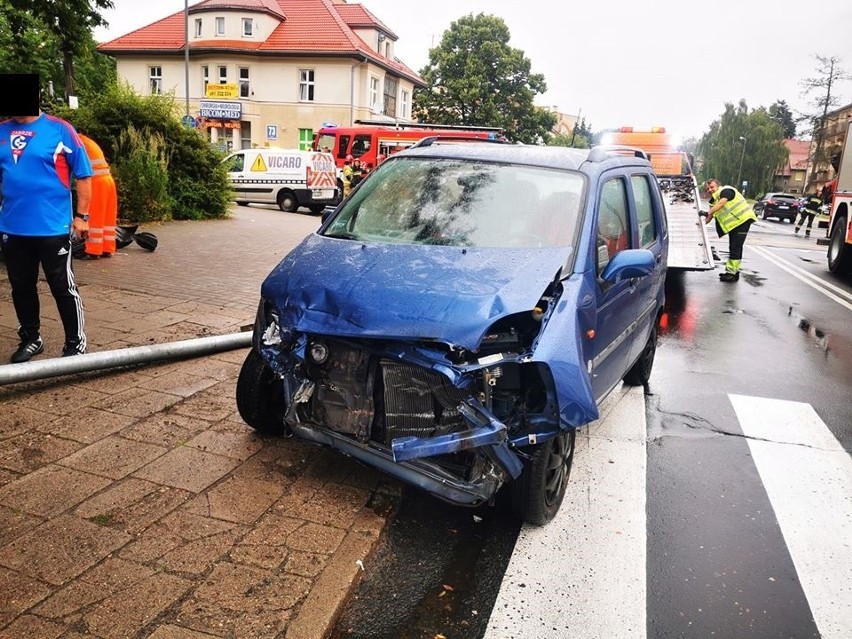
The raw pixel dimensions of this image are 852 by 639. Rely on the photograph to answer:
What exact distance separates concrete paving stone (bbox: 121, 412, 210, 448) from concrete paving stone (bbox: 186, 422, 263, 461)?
66mm

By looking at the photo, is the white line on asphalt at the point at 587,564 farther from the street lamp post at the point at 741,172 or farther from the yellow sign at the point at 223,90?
the street lamp post at the point at 741,172

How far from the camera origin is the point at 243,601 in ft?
8.55

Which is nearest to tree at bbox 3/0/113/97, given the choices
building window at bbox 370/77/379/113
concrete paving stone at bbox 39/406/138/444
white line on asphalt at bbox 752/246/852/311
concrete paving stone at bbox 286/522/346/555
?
concrete paving stone at bbox 39/406/138/444

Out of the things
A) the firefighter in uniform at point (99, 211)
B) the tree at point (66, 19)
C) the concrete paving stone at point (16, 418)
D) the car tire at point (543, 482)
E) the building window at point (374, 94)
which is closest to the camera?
the car tire at point (543, 482)

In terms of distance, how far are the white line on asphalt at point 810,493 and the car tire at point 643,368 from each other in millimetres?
724

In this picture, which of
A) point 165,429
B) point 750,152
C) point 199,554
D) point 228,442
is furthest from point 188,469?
point 750,152

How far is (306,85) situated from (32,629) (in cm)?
4309

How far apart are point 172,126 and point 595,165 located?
493 inches

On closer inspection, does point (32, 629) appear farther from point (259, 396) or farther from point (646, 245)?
point (646, 245)

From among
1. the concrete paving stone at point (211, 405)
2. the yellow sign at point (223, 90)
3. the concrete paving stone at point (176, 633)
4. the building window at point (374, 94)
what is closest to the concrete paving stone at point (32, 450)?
the concrete paving stone at point (211, 405)

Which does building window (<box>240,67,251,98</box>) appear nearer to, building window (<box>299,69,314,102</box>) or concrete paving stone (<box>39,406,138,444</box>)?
building window (<box>299,69,314,102</box>)

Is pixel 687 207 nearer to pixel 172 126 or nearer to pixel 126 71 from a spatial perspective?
pixel 172 126

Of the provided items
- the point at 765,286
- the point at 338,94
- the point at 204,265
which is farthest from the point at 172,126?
the point at 338,94

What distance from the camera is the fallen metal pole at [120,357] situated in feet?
14.2
